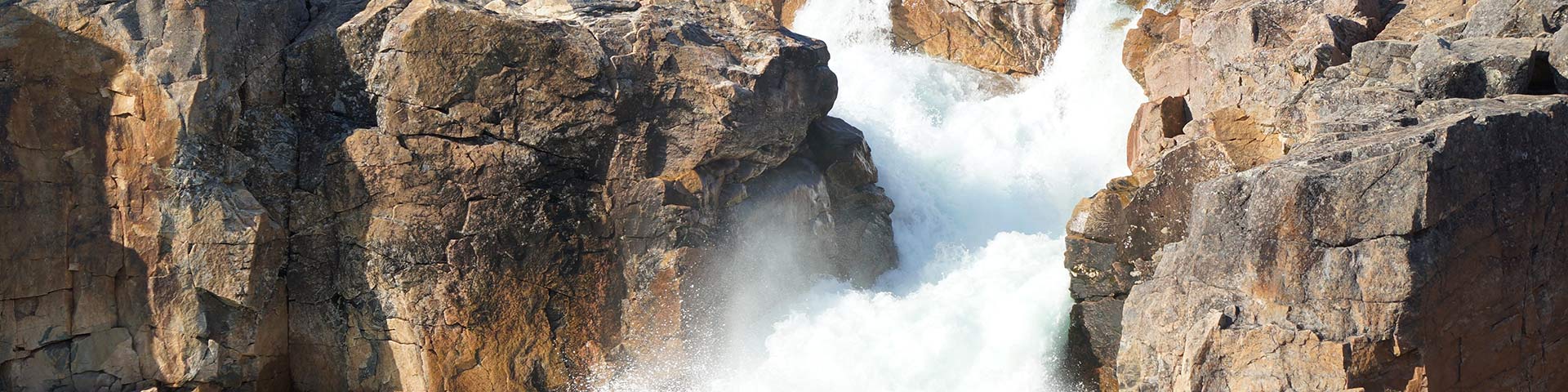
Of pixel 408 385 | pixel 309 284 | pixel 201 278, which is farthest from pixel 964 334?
pixel 201 278

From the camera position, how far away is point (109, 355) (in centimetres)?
1397

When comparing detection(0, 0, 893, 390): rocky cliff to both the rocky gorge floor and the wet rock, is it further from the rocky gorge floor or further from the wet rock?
the wet rock

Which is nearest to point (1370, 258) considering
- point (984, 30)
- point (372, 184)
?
point (372, 184)

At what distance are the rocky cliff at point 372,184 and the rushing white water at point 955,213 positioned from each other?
5.50 ft

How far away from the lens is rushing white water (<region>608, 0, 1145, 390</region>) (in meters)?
15.4

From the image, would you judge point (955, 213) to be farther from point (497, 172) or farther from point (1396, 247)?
point (1396, 247)

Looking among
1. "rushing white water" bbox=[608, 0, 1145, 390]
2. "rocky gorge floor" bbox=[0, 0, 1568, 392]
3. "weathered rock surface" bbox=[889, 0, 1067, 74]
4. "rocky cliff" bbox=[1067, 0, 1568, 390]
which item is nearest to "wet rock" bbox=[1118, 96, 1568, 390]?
"rocky cliff" bbox=[1067, 0, 1568, 390]

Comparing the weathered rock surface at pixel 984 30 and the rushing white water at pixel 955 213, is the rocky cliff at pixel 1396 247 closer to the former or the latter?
the rushing white water at pixel 955 213

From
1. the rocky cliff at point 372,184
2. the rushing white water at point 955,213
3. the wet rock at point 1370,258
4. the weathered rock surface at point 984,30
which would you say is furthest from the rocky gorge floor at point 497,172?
the weathered rock surface at point 984,30

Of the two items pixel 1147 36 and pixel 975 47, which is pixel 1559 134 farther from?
pixel 975 47

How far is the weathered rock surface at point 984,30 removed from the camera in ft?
78.3

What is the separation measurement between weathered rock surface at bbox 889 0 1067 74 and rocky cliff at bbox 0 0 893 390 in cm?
865

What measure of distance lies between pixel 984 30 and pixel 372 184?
14.0 meters

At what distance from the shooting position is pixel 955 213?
751 inches
